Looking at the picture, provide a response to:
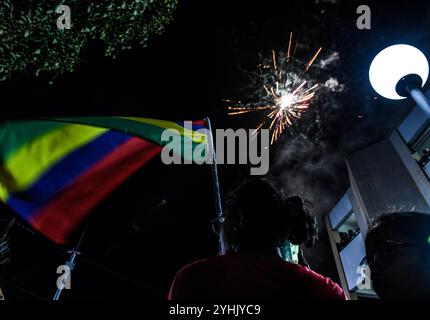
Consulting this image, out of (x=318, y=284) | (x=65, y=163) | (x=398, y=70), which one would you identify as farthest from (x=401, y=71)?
(x=65, y=163)

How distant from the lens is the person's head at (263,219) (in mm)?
2180

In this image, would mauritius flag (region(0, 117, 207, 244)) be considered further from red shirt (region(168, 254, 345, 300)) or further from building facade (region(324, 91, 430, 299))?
building facade (region(324, 91, 430, 299))

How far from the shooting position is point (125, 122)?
12.7 ft

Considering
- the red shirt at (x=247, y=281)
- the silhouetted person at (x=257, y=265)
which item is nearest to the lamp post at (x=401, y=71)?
the silhouetted person at (x=257, y=265)

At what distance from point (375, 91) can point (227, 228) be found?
3.56 meters

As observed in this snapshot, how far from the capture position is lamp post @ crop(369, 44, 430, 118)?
3912mm

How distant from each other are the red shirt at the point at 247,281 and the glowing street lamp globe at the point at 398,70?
3.49 metres

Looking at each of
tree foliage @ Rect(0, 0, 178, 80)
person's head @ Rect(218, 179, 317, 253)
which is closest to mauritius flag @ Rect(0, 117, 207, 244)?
person's head @ Rect(218, 179, 317, 253)

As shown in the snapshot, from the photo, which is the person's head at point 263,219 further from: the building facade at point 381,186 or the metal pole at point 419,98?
the building facade at point 381,186

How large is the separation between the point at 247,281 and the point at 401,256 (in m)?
0.87

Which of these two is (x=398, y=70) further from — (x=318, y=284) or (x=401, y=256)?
(x=318, y=284)

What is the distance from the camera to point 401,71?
3.97 m

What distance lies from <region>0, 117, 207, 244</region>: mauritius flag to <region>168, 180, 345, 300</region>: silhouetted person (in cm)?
175
